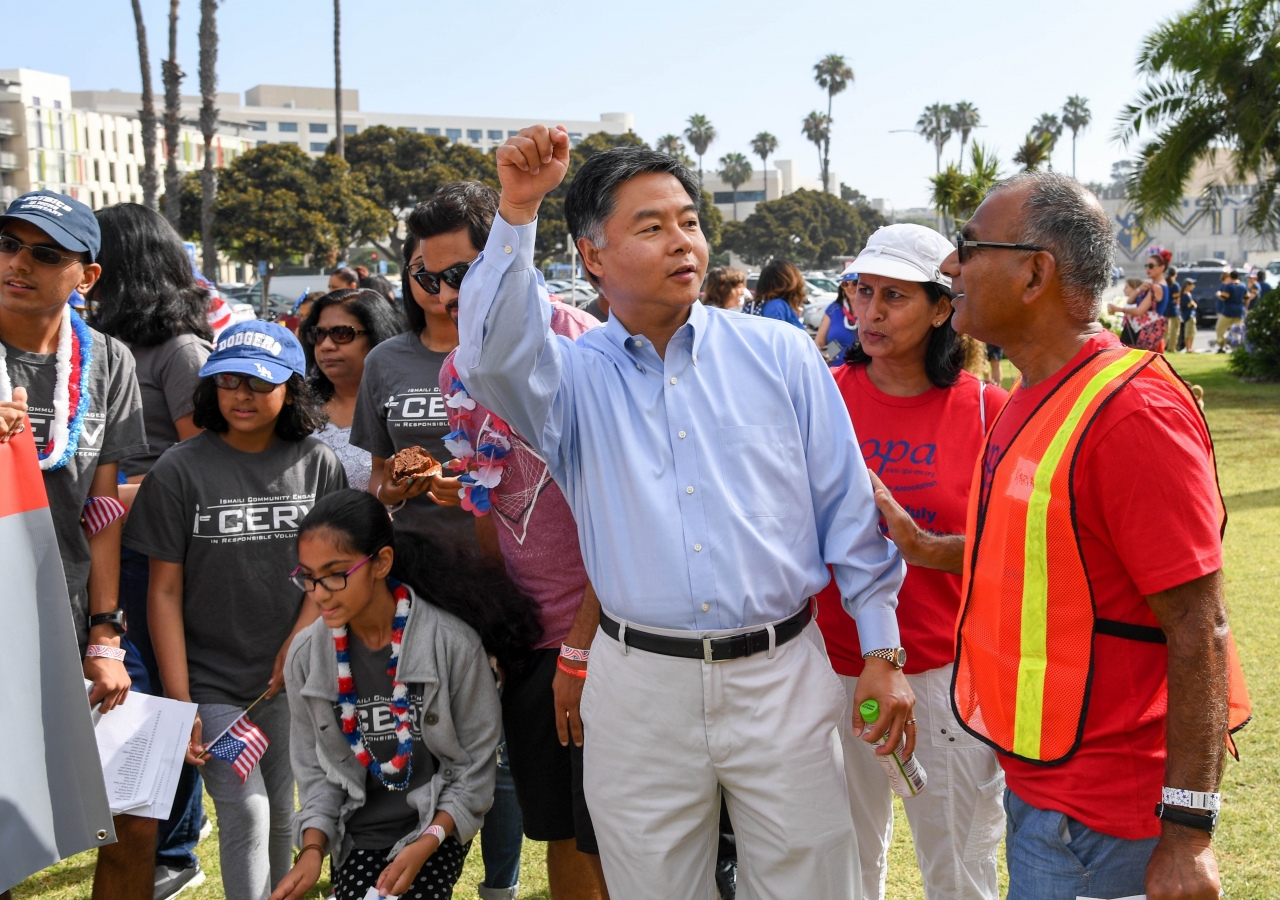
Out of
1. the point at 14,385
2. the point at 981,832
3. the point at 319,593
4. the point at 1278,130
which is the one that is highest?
the point at 1278,130

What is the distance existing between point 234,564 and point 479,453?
105 cm

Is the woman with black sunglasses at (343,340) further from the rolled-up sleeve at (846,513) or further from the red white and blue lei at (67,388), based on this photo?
the rolled-up sleeve at (846,513)

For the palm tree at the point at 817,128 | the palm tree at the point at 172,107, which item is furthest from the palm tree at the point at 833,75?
the palm tree at the point at 172,107

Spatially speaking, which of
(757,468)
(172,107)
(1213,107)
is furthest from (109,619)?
(172,107)

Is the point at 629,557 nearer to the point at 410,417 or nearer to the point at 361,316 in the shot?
the point at 410,417

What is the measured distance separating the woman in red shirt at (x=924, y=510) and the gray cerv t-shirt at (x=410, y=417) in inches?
51.3

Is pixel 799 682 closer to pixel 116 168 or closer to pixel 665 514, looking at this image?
pixel 665 514

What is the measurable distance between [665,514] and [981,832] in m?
1.35

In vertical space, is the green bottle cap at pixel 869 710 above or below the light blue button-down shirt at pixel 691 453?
below

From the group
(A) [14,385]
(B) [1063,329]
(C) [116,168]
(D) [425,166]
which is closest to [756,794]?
(B) [1063,329]

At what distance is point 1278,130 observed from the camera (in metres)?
15.8

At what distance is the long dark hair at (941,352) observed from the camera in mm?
3119

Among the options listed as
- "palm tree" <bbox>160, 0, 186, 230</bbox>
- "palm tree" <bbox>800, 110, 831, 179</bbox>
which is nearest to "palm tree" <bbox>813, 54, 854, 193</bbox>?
"palm tree" <bbox>800, 110, 831, 179</bbox>

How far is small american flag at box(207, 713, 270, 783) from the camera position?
3334 mm
